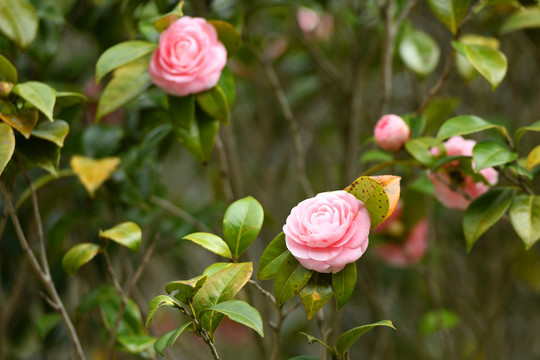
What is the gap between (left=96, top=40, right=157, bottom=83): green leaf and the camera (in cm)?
78

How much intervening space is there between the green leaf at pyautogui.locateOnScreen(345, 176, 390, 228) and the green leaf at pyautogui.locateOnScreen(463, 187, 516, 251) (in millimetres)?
190

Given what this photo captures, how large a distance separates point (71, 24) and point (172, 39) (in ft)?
2.00

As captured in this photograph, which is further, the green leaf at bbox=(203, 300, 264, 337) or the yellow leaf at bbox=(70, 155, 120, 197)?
the yellow leaf at bbox=(70, 155, 120, 197)

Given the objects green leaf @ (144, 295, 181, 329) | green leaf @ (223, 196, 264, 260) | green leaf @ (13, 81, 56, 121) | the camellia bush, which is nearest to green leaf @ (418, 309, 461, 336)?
the camellia bush

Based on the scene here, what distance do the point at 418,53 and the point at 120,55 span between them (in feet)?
1.96

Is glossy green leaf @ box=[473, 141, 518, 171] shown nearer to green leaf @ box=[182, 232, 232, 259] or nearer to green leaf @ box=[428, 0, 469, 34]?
green leaf @ box=[428, 0, 469, 34]

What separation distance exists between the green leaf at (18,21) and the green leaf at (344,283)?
2.18 ft

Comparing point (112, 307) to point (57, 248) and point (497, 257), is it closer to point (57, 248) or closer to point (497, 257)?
point (57, 248)

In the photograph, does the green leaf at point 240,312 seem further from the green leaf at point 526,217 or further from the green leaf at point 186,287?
the green leaf at point 526,217

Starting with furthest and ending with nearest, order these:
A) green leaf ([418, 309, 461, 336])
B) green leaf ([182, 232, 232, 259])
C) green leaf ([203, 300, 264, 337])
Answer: green leaf ([418, 309, 461, 336]) < green leaf ([182, 232, 232, 259]) < green leaf ([203, 300, 264, 337])

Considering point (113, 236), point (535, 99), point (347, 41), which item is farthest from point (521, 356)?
point (113, 236)

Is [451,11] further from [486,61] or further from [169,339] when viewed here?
[169,339]

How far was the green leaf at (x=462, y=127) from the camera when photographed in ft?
2.37

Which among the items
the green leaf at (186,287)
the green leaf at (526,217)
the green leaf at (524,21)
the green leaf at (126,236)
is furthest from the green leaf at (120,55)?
the green leaf at (524,21)
